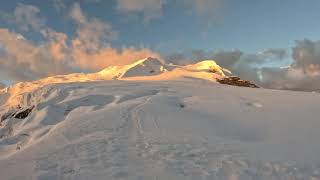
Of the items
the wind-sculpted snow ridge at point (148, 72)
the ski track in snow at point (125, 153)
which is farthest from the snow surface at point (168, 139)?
the wind-sculpted snow ridge at point (148, 72)

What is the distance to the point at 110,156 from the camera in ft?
44.4

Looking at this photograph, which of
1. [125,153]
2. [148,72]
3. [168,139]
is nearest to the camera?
[125,153]

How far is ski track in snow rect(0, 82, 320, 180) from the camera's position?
11.6 meters

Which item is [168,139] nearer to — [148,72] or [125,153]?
[125,153]

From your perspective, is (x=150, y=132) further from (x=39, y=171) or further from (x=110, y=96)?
(x=110, y=96)

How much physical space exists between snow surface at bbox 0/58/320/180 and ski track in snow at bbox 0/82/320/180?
3 centimetres

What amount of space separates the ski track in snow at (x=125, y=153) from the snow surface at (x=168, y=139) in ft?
0.09

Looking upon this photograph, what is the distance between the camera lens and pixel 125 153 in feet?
45.4

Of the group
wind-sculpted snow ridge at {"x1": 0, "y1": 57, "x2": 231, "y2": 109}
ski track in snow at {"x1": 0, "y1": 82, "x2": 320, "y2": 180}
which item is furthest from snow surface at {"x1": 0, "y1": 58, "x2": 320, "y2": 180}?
wind-sculpted snow ridge at {"x1": 0, "y1": 57, "x2": 231, "y2": 109}

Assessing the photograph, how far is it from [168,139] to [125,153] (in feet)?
7.55

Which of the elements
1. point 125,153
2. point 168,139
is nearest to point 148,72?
point 168,139

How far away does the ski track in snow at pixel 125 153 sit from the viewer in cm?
1159

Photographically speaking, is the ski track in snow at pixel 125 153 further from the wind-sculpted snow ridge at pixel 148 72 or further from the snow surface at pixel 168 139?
the wind-sculpted snow ridge at pixel 148 72

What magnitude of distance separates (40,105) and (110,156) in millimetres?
13663
